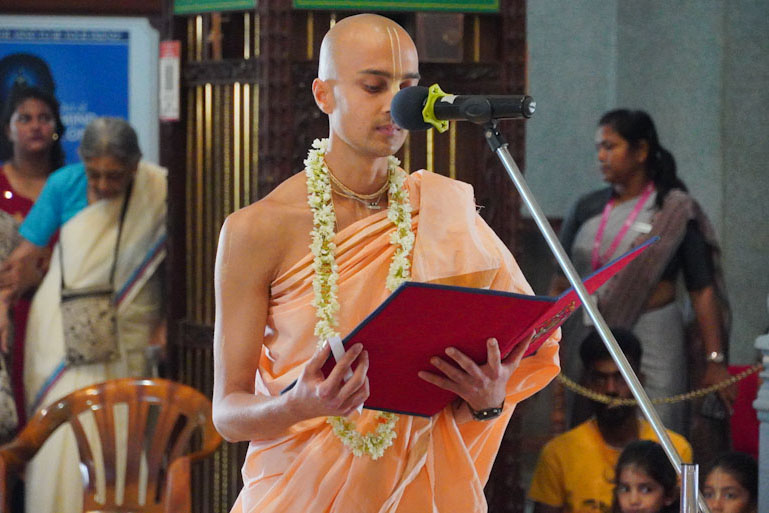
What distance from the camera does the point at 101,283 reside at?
4.27 metres

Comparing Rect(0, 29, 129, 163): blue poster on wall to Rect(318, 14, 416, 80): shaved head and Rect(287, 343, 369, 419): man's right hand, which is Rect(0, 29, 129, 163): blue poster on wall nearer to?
Rect(318, 14, 416, 80): shaved head

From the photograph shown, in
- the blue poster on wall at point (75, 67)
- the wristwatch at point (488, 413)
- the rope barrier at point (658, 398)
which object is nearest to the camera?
the wristwatch at point (488, 413)

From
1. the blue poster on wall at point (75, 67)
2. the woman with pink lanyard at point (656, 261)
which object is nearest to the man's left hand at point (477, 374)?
the woman with pink lanyard at point (656, 261)

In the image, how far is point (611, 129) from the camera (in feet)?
14.8

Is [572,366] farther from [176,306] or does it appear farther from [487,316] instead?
[487,316]

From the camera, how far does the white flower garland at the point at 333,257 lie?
68.9 inches

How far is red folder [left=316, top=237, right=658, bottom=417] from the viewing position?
1.47m

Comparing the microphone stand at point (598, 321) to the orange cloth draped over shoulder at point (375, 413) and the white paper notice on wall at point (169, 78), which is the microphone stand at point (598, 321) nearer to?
the orange cloth draped over shoulder at point (375, 413)

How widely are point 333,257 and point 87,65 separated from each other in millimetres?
3328

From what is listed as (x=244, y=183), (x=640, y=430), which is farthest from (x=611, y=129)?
(x=244, y=183)

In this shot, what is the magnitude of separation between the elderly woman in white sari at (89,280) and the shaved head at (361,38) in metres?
2.59

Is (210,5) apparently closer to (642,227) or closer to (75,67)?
(75,67)

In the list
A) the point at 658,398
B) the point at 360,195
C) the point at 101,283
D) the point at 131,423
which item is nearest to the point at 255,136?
the point at 101,283

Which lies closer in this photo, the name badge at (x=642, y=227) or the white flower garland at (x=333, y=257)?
the white flower garland at (x=333, y=257)
